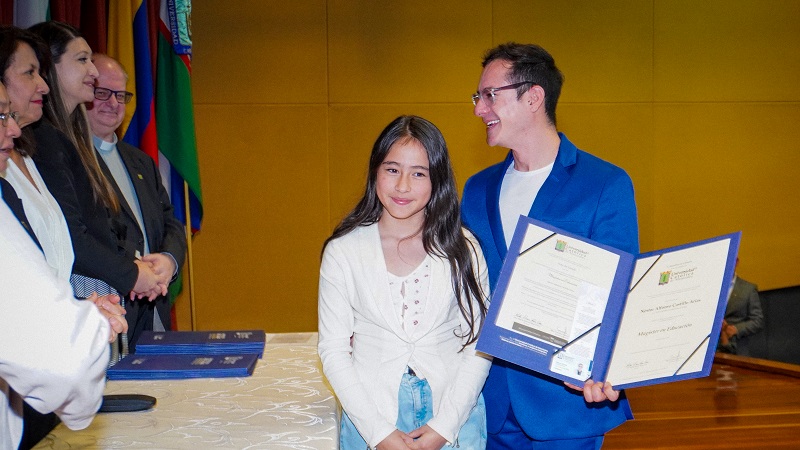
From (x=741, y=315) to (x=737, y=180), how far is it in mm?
1131

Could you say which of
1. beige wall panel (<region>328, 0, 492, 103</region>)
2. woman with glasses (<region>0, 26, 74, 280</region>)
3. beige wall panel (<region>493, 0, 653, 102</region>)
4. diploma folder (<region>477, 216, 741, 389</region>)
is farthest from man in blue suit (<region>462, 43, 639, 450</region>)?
beige wall panel (<region>493, 0, 653, 102</region>)

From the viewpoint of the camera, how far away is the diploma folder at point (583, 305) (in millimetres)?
1796

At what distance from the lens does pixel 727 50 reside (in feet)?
19.2

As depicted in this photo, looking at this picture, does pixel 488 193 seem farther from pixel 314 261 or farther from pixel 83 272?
pixel 314 261

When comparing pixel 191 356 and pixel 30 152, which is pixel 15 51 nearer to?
pixel 30 152

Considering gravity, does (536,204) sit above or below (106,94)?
below

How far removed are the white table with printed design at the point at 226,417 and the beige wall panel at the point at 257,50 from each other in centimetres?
363

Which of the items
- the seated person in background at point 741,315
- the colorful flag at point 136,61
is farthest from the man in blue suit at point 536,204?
the seated person in background at point 741,315

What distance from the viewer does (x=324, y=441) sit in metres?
1.52

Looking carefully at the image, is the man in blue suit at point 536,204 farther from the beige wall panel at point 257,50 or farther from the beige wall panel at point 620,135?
the beige wall panel at point 620,135

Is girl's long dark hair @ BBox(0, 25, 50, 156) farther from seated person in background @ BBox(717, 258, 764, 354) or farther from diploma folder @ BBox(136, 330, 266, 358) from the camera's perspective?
Answer: seated person in background @ BBox(717, 258, 764, 354)

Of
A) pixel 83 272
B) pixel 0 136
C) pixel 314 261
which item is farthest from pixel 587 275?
pixel 314 261

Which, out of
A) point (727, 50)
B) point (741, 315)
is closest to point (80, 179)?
point (741, 315)

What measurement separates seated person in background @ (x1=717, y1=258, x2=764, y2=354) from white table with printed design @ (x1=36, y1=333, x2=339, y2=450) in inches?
164
